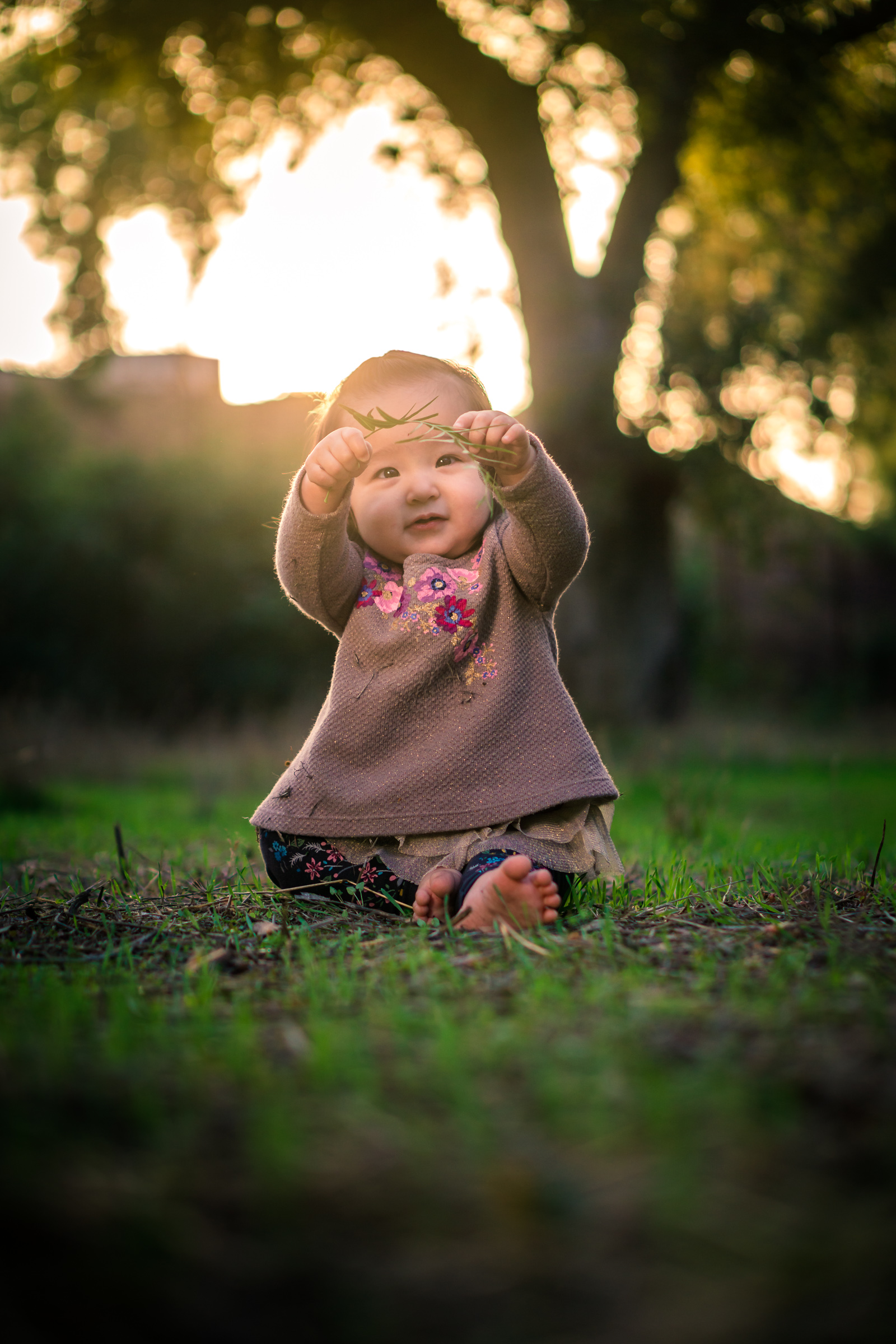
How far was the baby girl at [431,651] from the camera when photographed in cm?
250

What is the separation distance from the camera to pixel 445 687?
106 inches

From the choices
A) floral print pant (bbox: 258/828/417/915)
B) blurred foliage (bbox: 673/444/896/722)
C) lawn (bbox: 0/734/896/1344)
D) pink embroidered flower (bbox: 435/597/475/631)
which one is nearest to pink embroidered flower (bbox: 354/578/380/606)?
pink embroidered flower (bbox: 435/597/475/631)

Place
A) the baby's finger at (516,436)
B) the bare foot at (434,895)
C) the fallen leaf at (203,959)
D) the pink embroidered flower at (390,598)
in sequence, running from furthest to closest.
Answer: the pink embroidered flower at (390,598) → the baby's finger at (516,436) → the bare foot at (434,895) → the fallen leaf at (203,959)

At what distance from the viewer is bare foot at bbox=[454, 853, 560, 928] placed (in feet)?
6.66

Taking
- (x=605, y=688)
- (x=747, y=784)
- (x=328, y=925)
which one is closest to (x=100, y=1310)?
(x=328, y=925)

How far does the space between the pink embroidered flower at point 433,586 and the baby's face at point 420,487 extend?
3.0 inches

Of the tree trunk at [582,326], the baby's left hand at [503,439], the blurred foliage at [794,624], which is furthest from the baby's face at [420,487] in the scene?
the blurred foliage at [794,624]

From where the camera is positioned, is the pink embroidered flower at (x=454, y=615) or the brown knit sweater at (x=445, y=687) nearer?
the brown knit sweater at (x=445, y=687)

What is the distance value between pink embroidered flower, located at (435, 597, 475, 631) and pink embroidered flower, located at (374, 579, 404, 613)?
13 cm

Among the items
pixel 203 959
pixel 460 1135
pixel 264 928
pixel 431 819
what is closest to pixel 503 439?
pixel 431 819

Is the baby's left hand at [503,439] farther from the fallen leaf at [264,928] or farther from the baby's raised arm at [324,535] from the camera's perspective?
the fallen leaf at [264,928]

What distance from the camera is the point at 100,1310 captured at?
0.79 meters

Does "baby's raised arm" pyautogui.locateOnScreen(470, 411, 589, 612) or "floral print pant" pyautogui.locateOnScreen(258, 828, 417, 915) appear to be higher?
"baby's raised arm" pyautogui.locateOnScreen(470, 411, 589, 612)

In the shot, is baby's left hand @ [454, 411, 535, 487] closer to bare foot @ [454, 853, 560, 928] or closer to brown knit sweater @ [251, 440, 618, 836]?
brown knit sweater @ [251, 440, 618, 836]
